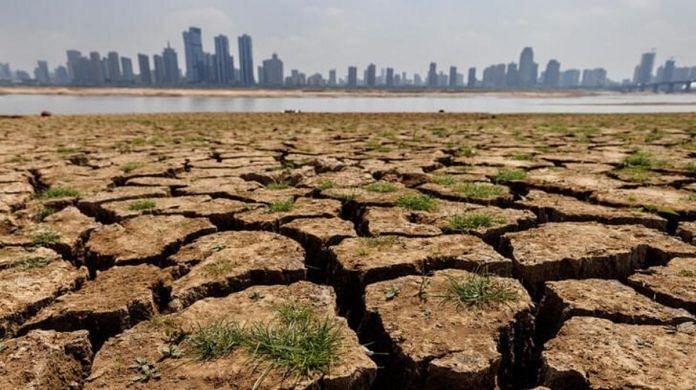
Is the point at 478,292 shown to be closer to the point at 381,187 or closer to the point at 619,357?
the point at 619,357

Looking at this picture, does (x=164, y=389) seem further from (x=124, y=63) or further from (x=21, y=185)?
(x=124, y=63)

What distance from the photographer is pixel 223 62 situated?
424ft

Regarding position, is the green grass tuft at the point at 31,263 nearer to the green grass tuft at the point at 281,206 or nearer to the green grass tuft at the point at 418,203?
the green grass tuft at the point at 281,206

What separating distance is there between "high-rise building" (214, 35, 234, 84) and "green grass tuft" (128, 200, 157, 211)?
120639 millimetres

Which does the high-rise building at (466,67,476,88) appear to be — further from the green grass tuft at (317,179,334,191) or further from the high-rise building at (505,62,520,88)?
the green grass tuft at (317,179,334,191)

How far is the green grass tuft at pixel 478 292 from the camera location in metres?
1.56

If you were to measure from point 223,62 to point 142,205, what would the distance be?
448 ft

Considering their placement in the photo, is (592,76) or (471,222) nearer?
(471,222)

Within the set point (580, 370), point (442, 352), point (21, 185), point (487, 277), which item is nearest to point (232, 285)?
point (442, 352)

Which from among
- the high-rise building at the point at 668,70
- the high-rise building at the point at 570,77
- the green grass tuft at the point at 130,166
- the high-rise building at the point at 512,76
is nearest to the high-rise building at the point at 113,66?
the high-rise building at the point at 512,76

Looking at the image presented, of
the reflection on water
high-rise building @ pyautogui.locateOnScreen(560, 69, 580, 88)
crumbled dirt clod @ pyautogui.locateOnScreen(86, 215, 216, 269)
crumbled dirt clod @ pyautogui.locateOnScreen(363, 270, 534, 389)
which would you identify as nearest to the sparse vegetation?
crumbled dirt clod @ pyautogui.locateOnScreen(363, 270, 534, 389)

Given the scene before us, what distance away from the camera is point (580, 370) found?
121 cm

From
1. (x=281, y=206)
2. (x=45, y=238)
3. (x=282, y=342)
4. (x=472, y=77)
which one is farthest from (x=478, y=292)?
(x=472, y=77)

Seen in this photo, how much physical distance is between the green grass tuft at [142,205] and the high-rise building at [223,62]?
12064 centimetres
